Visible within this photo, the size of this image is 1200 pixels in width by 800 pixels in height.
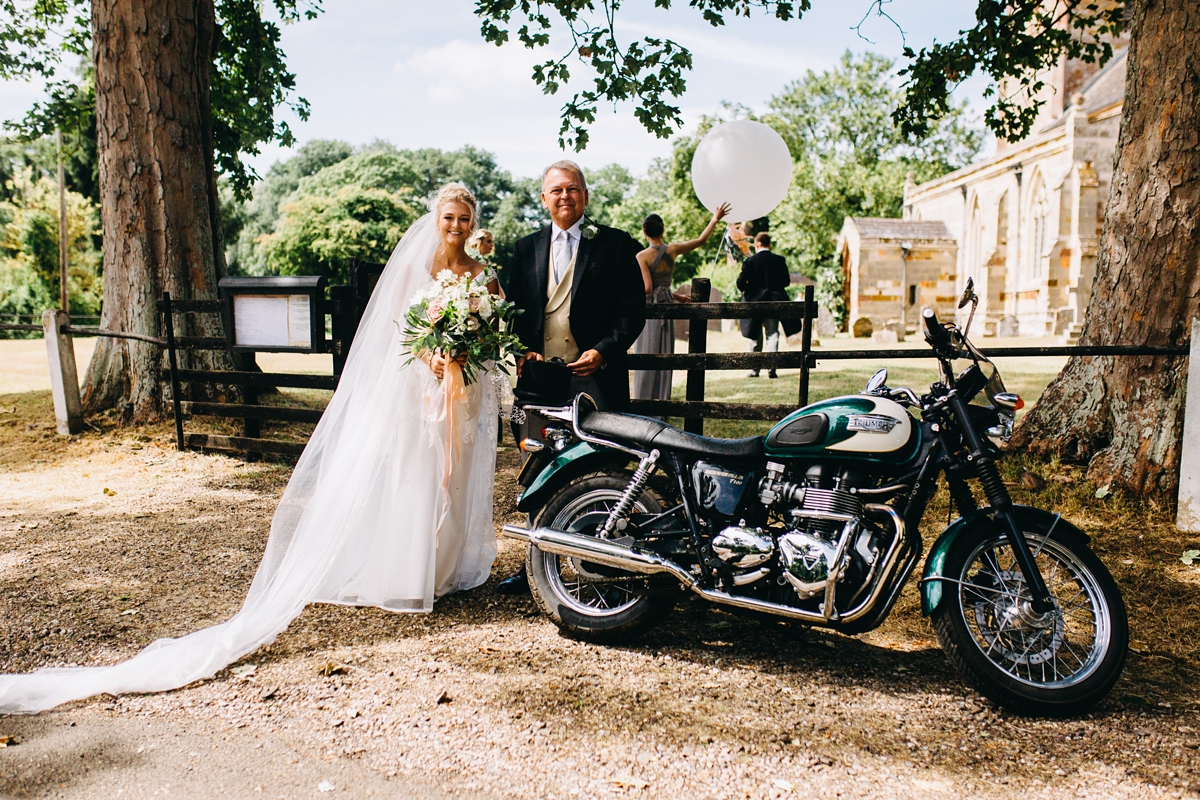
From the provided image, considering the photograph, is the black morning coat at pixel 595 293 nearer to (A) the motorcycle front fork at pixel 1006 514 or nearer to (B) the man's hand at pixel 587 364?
(B) the man's hand at pixel 587 364

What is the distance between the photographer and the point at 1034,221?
114 feet

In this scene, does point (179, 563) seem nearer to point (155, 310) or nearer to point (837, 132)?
point (155, 310)

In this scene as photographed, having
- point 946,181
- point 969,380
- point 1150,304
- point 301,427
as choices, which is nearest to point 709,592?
point 969,380

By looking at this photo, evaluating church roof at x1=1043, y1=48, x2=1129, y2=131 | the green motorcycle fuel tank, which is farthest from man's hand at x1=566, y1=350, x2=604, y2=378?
church roof at x1=1043, y1=48, x2=1129, y2=131

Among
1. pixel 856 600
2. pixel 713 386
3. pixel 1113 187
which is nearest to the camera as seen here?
pixel 856 600

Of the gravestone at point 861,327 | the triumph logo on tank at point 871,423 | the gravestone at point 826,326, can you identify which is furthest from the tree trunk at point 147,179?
the gravestone at point 861,327

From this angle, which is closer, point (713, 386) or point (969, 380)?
point (969, 380)

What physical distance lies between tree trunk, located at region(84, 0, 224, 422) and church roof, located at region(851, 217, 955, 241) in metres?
30.9

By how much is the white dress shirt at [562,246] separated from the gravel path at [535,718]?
6.08 feet

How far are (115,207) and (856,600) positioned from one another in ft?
30.0

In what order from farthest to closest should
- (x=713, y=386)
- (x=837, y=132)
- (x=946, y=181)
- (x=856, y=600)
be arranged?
(x=837, y=132) < (x=946, y=181) < (x=713, y=386) < (x=856, y=600)

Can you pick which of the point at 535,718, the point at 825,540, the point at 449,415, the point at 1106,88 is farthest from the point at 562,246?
the point at 1106,88

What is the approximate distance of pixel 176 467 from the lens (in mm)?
8164

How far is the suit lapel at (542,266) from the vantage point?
15.9 feet
